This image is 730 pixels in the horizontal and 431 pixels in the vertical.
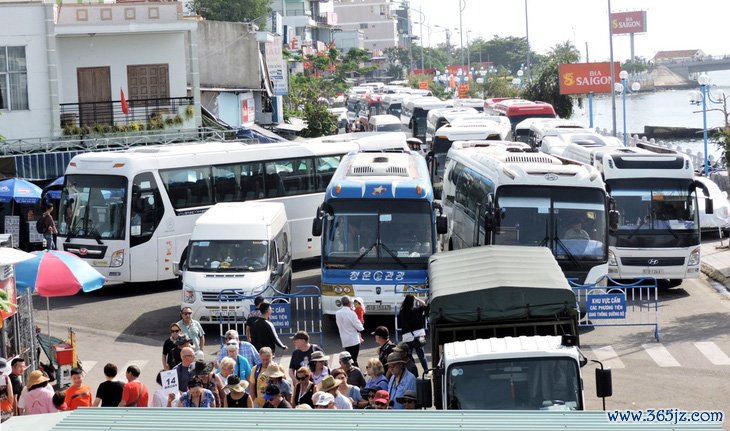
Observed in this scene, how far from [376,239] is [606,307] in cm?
430

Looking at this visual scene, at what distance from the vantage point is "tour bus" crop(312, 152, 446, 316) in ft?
68.3

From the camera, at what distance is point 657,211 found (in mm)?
23906

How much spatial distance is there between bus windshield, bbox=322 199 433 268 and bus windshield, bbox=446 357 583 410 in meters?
9.08

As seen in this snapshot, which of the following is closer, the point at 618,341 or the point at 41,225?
the point at 618,341

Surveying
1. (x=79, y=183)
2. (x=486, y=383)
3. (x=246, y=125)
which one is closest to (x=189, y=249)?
(x=79, y=183)

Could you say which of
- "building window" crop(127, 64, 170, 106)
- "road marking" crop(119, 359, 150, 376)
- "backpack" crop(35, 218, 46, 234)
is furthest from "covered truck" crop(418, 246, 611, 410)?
"building window" crop(127, 64, 170, 106)

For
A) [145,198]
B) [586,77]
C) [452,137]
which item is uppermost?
[586,77]

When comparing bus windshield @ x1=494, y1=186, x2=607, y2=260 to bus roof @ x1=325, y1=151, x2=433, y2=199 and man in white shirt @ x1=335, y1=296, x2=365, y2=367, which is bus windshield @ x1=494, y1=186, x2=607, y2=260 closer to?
bus roof @ x1=325, y1=151, x2=433, y2=199

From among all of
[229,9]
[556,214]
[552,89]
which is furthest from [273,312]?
[229,9]

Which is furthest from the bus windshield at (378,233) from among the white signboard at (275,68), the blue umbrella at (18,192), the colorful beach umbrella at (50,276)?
the white signboard at (275,68)

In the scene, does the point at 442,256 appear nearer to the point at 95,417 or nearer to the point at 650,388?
the point at 650,388

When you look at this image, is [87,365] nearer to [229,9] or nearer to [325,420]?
[325,420]

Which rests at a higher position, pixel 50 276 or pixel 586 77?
pixel 586 77

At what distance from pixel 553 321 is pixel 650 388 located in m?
3.55
